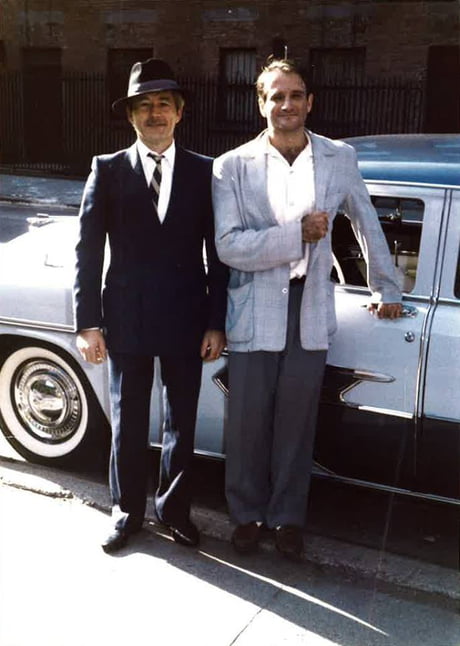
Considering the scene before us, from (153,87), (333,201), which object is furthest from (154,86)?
(333,201)

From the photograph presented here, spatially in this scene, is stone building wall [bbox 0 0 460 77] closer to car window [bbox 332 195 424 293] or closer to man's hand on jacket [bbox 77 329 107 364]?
car window [bbox 332 195 424 293]

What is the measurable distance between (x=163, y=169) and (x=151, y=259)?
38 cm

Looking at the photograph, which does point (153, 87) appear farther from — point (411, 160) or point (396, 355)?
point (396, 355)

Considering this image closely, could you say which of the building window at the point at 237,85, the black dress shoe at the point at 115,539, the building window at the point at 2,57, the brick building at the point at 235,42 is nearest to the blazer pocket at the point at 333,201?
the black dress shoe at the point at 115,539

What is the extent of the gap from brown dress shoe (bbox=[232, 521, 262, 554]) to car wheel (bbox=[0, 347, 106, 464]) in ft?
3.11

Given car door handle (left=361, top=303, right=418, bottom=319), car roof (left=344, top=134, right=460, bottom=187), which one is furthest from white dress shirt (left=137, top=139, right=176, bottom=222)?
car door handle (left=361, top=303, right=418, bottom=319)

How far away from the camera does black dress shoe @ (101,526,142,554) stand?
355 centimetres

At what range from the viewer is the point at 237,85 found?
18312 millimetres

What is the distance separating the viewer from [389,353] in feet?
11.3

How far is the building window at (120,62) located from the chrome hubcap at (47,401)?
1627cm

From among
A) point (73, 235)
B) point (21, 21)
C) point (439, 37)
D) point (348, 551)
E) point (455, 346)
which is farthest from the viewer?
point (21, 21)

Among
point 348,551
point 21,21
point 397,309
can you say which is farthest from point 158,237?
point 21,21

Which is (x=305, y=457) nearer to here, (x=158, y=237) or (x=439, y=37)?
(x=158, y=237)

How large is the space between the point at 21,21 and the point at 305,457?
19667mm
